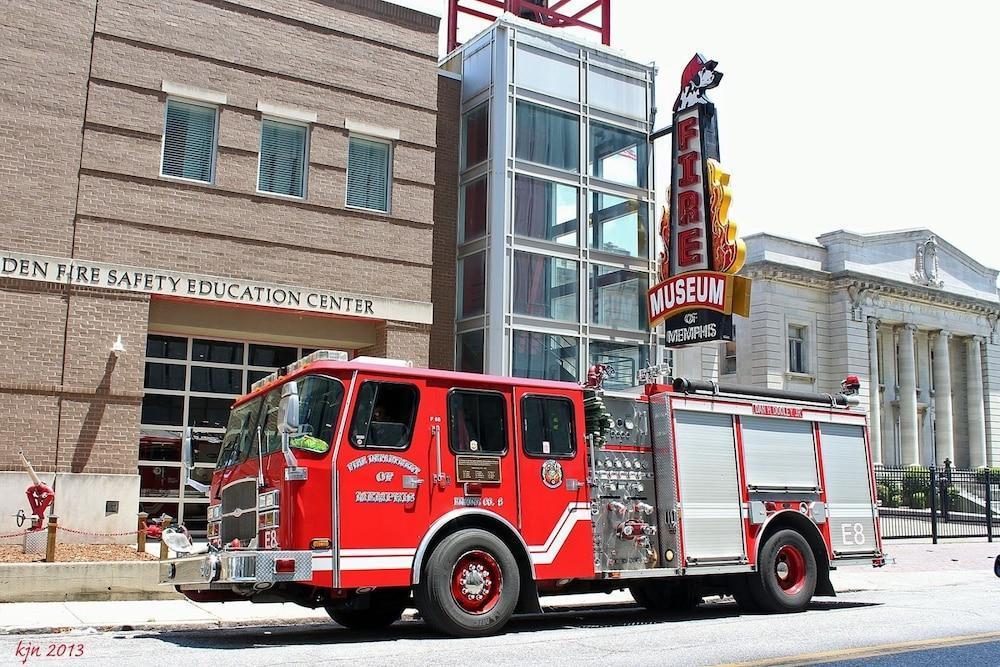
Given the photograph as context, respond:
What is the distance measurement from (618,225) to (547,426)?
13527 millimetres

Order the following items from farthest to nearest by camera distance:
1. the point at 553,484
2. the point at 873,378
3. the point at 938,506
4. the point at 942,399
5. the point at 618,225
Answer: the point at 942,399, the point at 873,378, the point at 938,506, the point at 618,225, the point at 553,484

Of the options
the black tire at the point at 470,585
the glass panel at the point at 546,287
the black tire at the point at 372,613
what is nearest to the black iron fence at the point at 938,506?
the glass panel at the point at 546,287

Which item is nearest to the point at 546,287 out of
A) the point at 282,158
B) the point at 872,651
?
the point at 282,158

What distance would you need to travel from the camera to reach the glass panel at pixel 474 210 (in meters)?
22.2

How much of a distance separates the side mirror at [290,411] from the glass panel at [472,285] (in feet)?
42.2

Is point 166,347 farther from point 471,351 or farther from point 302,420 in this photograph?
point 302,420

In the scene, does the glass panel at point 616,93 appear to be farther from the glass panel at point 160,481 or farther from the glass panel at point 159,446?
the glass panel at point 160,481

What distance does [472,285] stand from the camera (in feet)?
72.8

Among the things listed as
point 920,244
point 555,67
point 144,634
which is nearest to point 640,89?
point 555,67

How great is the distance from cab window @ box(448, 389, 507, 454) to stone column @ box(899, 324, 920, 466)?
133 feet

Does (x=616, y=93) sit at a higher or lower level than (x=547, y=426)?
higher

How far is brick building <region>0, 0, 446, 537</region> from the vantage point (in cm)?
→ 1631

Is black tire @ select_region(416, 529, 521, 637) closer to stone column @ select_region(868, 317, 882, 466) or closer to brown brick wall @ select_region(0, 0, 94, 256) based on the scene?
brown brick wall @ select_region(0, 0, 94, 256)

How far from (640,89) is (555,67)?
97.7 inches
